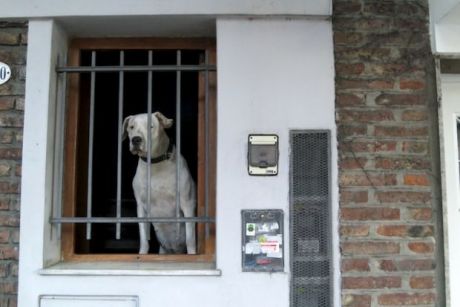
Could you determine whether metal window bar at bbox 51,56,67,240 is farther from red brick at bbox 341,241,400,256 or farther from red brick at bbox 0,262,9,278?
red brick at bbox 341,241,400,256

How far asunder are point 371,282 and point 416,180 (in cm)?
64

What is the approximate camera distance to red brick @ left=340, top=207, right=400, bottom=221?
295 centimetres

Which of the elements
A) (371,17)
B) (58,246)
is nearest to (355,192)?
(371,17)

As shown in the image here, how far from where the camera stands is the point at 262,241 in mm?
2955

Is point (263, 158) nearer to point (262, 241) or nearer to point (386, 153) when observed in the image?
point (262, 241)

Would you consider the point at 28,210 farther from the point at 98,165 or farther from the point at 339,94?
the point at 339,94

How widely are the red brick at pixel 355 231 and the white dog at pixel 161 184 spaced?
3.28 feet

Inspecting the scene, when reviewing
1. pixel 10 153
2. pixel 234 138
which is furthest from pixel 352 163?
pixel 10 153

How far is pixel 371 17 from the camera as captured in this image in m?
3.10

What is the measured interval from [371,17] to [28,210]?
235cm

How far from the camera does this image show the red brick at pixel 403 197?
9.73 feet

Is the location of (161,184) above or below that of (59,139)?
below

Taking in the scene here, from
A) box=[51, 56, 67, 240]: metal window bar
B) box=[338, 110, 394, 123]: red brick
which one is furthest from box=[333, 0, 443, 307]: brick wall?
box=[51, 56, 67, 240]: metal window bar

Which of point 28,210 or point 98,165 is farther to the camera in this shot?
point 98,165
